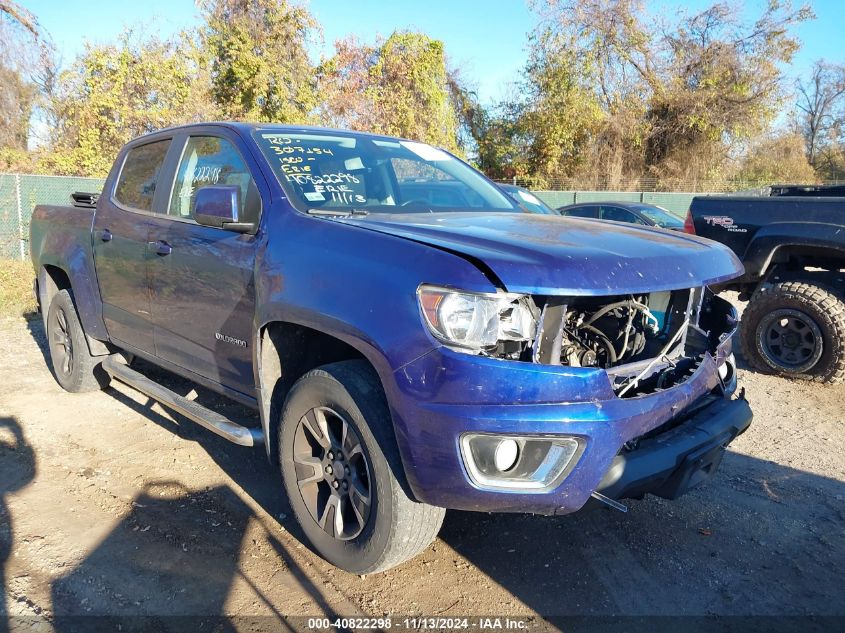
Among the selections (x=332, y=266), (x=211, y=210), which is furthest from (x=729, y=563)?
(x=211, y=210)

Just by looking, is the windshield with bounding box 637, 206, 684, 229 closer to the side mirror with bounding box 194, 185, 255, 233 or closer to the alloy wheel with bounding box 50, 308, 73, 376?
the alloy wheel with bounding box 50, 308, 73, 376

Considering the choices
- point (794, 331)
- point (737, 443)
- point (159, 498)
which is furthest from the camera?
point (794, 331)

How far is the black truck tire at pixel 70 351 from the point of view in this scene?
489cm

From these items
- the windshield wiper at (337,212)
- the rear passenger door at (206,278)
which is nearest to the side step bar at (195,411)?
the rear passenger door at (206,278)

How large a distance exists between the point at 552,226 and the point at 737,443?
2.34m

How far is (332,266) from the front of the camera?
2580 mm

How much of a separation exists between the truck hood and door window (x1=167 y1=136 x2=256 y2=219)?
791 mm

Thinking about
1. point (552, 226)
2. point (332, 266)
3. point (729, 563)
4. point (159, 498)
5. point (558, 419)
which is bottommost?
point (159, 498)

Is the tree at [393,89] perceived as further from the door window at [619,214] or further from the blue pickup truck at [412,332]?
the blue pickup truck at [412,332]

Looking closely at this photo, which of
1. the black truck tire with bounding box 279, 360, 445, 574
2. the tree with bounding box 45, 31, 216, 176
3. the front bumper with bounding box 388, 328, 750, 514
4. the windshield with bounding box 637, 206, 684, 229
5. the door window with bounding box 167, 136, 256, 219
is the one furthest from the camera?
the tree with bounding box 45, 31, 216, 176

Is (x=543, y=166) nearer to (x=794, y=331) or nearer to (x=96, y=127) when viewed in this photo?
(x=96, y=127)

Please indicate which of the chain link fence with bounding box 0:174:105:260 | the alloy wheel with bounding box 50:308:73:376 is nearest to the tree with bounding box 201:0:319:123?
the chain link fence with bounding box 0:174:105:260

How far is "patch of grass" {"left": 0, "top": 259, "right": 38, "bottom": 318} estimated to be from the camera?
8.27 metres

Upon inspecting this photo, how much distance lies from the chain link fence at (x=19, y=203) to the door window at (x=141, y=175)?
8489 mm
